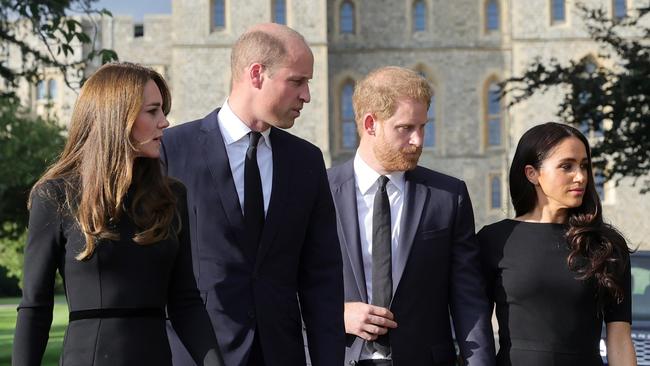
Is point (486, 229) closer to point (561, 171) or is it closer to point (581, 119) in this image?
point (561, 171)

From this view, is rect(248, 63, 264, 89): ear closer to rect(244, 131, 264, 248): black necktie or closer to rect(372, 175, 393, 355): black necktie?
rect(244, 131, 264, 248): black necktie

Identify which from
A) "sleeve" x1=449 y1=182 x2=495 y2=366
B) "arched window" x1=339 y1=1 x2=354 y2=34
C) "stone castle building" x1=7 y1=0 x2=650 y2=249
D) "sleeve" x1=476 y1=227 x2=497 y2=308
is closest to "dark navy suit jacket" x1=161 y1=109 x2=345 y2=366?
Result: "sleeve" x1=449 y1=182 x2=495 y2=366

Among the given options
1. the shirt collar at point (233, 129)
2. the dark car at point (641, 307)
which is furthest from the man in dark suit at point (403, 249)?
the dark car at point (641, 307)

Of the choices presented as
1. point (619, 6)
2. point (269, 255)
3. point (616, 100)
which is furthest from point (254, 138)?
point (619, 6)

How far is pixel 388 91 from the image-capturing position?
15.5ft

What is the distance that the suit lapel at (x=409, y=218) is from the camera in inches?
187

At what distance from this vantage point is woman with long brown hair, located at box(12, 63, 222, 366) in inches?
135

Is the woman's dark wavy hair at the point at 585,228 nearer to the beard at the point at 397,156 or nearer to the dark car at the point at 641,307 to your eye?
A: the beard at the point at 397,156

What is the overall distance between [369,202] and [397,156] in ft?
0.81

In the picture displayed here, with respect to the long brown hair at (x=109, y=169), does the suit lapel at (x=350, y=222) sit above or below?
below

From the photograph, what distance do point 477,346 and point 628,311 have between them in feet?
1.78

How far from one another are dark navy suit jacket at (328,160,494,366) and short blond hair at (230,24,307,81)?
0.76m

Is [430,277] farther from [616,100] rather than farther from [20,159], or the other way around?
[20,159]

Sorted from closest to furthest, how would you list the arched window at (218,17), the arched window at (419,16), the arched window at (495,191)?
the arched window at (218,17) < the arched window at (495,191) < the arched window at (419,16)
